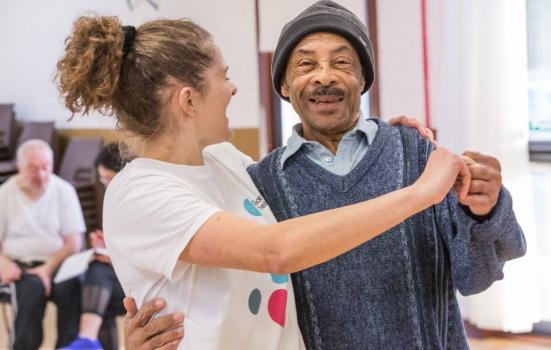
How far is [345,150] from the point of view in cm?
158

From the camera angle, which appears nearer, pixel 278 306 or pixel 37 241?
pixel 278 306

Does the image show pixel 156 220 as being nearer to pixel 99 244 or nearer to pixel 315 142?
pixel 315 142

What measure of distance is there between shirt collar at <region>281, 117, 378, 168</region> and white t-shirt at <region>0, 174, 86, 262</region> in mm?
3154

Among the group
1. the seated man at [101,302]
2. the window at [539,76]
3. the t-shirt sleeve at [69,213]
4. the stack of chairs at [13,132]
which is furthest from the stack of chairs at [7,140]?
the window at [539,76]

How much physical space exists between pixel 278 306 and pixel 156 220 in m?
0.30

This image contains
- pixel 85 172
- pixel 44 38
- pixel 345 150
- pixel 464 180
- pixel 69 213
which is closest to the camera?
pixel 464 180

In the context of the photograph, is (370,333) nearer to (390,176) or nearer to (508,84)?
(390,176)

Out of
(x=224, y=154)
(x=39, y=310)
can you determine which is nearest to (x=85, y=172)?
(x=39, y=310)

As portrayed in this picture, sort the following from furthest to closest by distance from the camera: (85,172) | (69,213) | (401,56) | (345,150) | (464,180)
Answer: (85,172)
(69,213)
(401,56)
(345,150)
(464,180)

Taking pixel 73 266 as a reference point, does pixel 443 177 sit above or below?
above

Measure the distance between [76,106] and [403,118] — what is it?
2.17 ft

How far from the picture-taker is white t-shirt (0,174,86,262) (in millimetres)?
4473

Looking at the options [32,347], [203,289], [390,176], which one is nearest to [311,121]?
[390,176]

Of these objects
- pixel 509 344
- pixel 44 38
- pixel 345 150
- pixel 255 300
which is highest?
pixel 44 38
